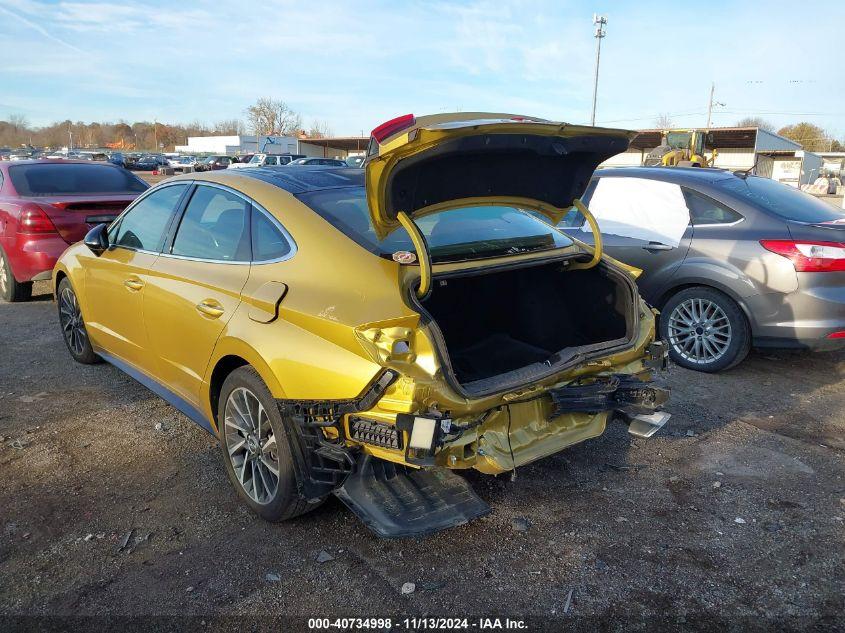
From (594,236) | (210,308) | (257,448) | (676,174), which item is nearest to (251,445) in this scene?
(257,448)

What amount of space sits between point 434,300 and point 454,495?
1.28 meters

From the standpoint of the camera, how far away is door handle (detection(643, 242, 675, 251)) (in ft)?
18.3

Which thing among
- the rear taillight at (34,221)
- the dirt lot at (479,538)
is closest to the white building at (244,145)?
the rear taillight at (34,221)

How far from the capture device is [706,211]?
214 inches

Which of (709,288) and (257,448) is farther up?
(709,288)

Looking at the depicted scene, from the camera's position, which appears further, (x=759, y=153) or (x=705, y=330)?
(x=759, y=153)

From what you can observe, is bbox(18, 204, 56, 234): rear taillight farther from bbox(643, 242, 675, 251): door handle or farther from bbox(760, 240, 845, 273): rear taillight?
bbox(760, 240, 845, 273): rear taillight

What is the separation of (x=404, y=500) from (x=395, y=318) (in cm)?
86

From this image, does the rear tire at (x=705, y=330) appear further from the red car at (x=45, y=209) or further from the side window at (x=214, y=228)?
the red car at (x=45, y=209)

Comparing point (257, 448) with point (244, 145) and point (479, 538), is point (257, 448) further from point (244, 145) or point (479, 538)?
point (244, 145)

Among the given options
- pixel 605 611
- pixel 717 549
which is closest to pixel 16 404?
pixel 605 611

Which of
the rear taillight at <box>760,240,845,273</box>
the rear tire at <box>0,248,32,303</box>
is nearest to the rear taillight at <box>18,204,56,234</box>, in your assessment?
the rear tire at <box>0,248,32,303</box>

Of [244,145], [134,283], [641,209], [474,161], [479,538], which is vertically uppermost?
[244,145]

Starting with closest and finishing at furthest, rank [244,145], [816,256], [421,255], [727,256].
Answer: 1. [421,255]
2. [816,256]
3. [727,256]
4. [244,145]
